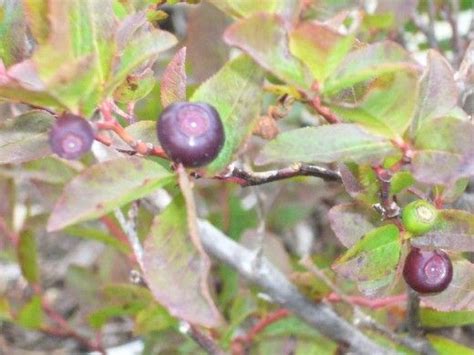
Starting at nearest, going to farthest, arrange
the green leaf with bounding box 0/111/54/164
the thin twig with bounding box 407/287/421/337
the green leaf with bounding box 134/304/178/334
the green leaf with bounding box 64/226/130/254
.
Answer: the green leaf with bounding box 0/111/54/164, the thin twig with bounding box 407/287/421/337, the green leaf with bounding box 134/304/178/334, the green leaf with bounding box 64/226/130/254

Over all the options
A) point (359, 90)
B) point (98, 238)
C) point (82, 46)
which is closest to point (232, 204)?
point (98, 238)

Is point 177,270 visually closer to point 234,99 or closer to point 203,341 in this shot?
point 234,99

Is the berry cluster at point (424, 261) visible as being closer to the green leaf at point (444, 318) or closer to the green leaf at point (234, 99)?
the green leaf at point (234, 99)

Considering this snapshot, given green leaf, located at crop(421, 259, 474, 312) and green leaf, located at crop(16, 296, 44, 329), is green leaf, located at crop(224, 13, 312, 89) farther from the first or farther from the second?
green leaf, located at crop(16, 296, 44, 329)

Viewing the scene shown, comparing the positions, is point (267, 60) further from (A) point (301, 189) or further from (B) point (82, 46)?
(A) point (301, 189)

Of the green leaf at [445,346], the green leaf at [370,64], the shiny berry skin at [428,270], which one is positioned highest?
the green leaf at [370,64]

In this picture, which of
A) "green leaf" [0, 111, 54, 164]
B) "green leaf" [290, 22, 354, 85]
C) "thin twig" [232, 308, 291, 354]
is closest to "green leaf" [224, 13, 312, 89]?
"green leaf" [290, 22, 354, 85]

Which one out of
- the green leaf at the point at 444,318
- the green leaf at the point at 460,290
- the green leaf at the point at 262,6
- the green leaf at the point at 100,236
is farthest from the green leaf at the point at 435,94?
the green leaf at the point at 100,236

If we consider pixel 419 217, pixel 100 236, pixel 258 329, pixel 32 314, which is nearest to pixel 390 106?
pixel 419 217
